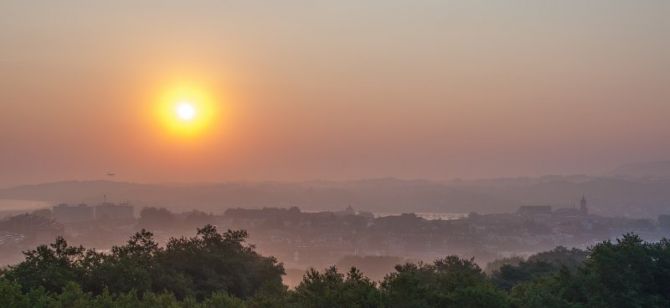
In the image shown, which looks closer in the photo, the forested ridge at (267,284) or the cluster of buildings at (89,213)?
the forested ridge at (267,284)

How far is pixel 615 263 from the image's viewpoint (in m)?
19.3

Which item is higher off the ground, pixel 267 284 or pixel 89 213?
pixel 89 213

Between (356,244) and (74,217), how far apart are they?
3360 inches

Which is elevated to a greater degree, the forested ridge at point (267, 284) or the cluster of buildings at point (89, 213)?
the cluster of buildings at point (89, 213)

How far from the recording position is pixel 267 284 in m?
24.8

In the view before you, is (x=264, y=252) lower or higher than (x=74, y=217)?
lower

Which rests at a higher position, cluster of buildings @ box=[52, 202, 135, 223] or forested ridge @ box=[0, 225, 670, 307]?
cluster of buildings @ box=[52, 202, 135, 223]

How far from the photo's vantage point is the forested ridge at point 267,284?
15227 mm

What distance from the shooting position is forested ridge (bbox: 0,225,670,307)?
599 inches

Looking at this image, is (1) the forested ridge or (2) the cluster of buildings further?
(2) the cluster of buildings

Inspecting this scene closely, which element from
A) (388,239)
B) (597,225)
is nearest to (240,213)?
(388,239)

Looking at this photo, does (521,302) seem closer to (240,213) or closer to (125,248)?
(125,248)

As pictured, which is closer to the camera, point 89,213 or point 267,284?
point 267,284

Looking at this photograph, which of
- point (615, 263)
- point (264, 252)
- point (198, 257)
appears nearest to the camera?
point (615, 263)
